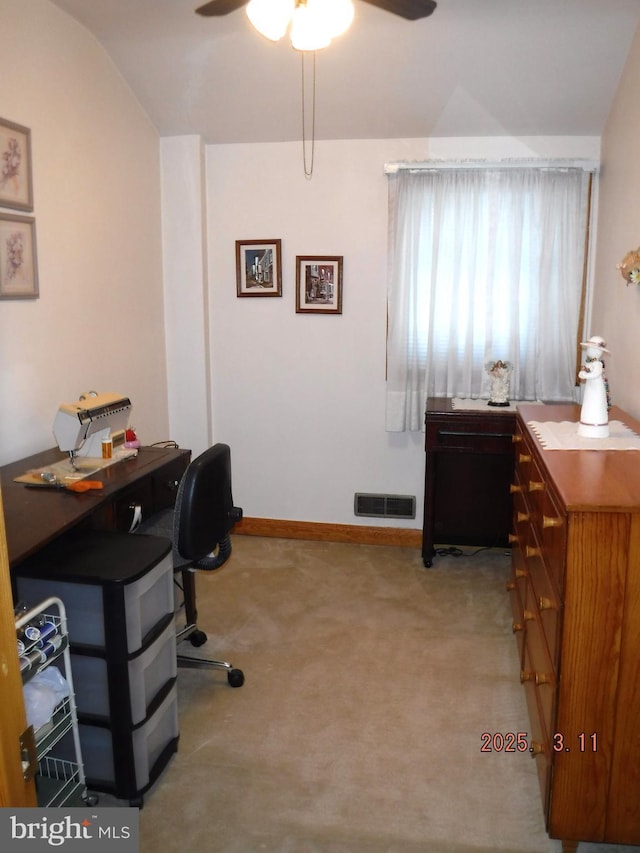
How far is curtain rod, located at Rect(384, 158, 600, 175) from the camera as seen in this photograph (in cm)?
351

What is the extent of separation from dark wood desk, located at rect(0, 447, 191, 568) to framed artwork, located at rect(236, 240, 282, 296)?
56.3 inches

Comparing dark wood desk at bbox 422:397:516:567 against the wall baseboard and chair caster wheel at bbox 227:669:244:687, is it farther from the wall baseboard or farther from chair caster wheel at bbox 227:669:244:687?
chair caster wheel at bbox 227:669:244:687

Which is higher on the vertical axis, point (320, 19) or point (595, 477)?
point (320, 19)

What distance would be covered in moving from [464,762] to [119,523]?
144 centimetres

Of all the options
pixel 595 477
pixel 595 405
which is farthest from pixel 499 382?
pixel 595 477

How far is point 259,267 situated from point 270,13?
2.14 m

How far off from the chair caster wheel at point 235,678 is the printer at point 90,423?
99 cm

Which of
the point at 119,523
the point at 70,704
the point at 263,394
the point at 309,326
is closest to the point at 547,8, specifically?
the point at 309,326

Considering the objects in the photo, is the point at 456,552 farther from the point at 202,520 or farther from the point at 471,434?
the point at 202,520

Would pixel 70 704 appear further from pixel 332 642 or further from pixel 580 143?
pixel 580 143

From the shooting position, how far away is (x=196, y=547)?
239 centimetres

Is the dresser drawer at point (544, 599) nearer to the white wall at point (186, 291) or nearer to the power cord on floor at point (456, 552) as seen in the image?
the power cord on floor at point (456, 552)

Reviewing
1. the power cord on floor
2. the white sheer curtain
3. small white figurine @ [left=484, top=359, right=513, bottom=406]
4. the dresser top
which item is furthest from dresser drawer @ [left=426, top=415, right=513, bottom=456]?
the dresser top

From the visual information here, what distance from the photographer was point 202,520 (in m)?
2.40
